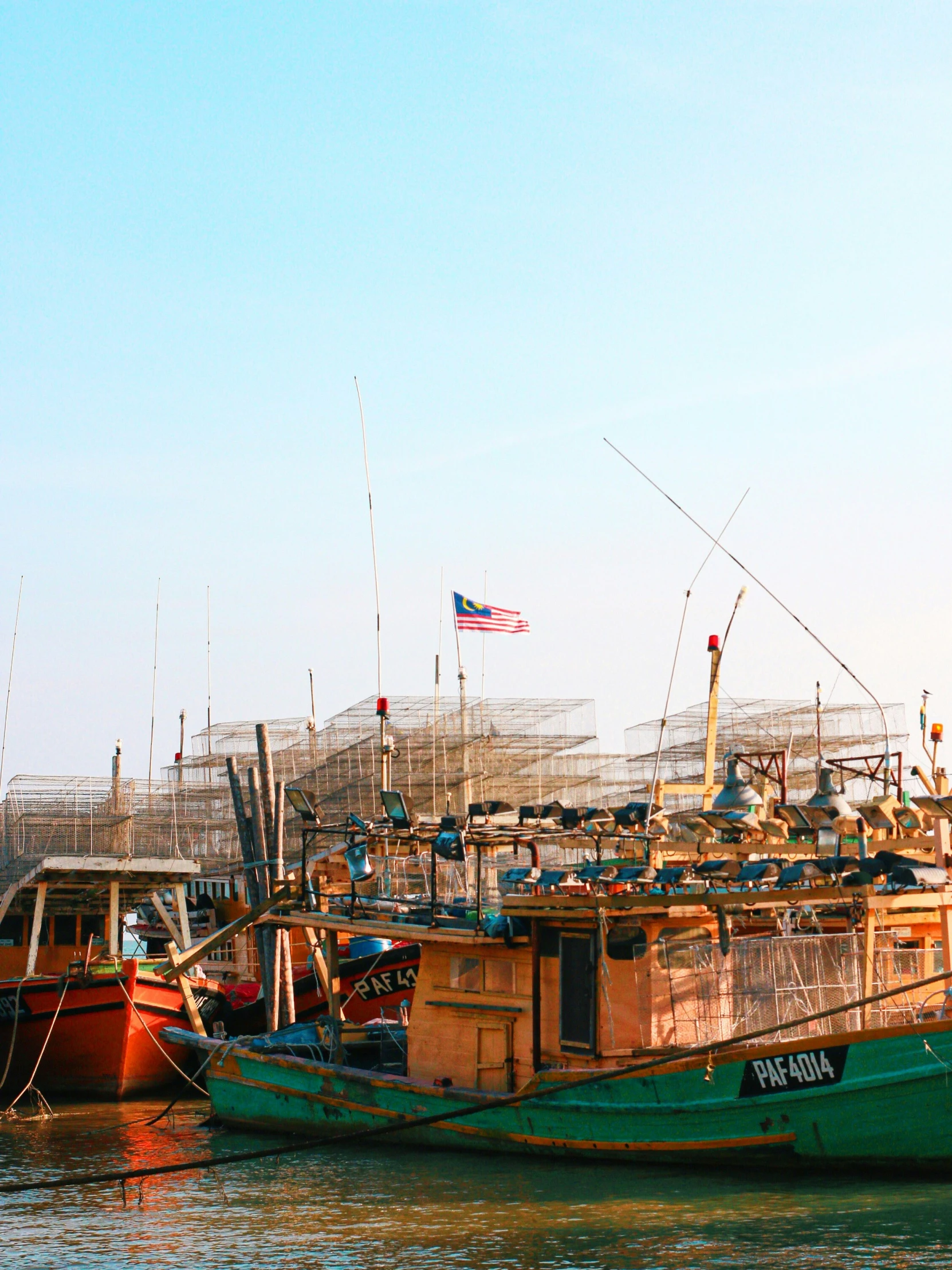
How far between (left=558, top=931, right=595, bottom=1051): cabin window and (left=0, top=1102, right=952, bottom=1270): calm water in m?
1.50

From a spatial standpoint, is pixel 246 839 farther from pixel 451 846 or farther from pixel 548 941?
pixel 548 941

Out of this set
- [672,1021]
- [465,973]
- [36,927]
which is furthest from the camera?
[36,927]

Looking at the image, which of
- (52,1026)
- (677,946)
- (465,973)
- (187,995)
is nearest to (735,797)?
(677,946)

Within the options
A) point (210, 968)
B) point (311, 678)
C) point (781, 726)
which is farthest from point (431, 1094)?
point (781, 726)

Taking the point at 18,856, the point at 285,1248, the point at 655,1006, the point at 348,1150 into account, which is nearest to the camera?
the point at 285,1248

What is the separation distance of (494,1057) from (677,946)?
2844 millimetres

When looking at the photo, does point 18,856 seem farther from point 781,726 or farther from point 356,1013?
point 781,726

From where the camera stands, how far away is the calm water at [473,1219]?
533 inches

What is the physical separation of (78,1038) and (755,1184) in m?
15.1

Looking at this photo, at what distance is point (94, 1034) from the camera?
2652cm

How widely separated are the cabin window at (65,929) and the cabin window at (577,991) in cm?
1615

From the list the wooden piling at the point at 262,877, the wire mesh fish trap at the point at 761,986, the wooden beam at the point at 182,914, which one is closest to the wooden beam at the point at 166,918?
the wooden beam at the point at 182,914

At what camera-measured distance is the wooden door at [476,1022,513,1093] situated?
724 inches

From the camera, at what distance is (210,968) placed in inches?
1309
